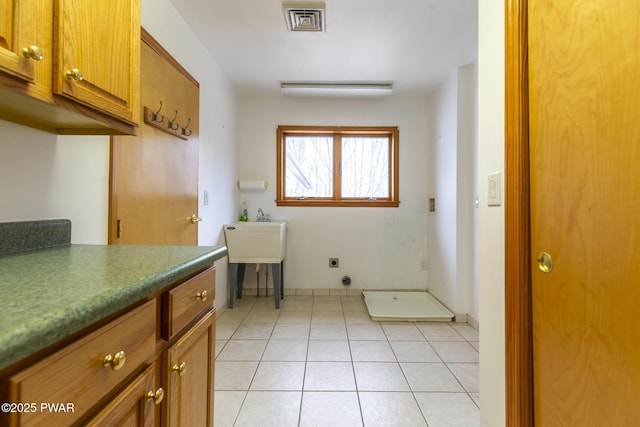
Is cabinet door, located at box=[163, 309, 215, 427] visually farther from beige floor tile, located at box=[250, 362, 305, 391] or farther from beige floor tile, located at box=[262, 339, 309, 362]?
beige floor tile, located at box=[262, 339, 309, 362]

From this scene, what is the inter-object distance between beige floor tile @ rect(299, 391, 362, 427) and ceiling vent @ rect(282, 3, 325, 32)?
2.40 meters

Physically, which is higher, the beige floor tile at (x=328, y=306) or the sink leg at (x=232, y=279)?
the sink leg at (x=232, y=279)

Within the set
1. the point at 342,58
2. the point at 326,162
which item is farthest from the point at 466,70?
the point at 326,162

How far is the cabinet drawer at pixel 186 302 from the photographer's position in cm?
74

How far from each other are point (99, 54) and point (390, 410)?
6.32 ft

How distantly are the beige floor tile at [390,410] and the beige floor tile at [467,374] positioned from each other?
37cm

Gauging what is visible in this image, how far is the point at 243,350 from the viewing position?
2.13m

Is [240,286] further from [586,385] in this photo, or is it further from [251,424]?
[586,385]

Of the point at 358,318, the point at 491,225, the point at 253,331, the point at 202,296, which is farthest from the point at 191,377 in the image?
the point at 358,318

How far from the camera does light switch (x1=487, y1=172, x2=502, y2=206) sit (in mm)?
1078

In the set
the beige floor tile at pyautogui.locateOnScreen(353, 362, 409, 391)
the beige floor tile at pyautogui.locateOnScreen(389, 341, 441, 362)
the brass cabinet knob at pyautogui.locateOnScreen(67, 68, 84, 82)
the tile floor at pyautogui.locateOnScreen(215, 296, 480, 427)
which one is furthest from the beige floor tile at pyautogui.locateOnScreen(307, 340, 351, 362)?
the brass cabinet knob at pyautogui.locateOnScreen(67, 68, 84, 82)

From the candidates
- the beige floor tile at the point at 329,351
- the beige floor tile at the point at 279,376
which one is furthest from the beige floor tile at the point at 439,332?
the beige floor tile at the point at 279,376

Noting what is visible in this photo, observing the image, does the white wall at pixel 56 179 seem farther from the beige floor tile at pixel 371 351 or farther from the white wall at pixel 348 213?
the white wall at pixel 348 213

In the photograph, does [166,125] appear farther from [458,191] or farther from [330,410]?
[458,191]
